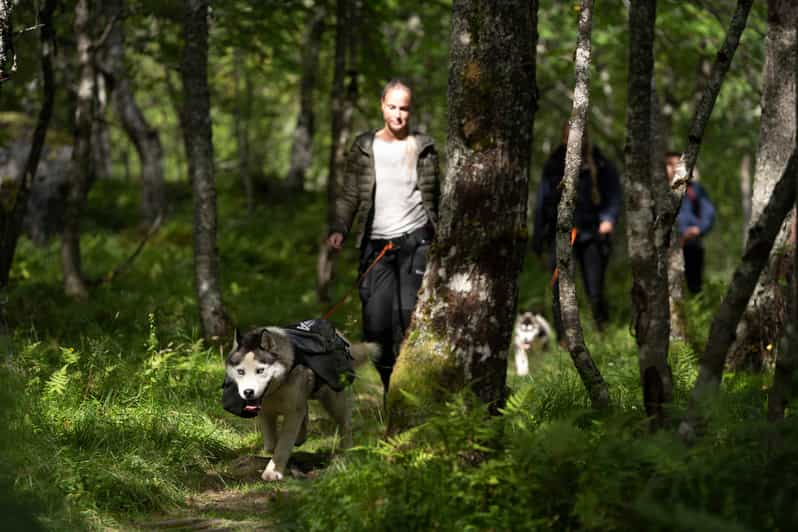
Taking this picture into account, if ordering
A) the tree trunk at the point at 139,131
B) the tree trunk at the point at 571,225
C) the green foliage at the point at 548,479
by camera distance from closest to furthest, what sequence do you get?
the green foliage at the point at 548,479 → the tree trunk at the point at 571,225 → the tree trunk at the point at 139,131

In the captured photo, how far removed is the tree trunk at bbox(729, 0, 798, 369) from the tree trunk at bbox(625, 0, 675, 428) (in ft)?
7.21

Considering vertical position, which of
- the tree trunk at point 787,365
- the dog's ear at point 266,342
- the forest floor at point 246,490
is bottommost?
the forest floor at point 246,490

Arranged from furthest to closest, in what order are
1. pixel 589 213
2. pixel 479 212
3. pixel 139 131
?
pixel 139 131
pixel 589 213
pixel 479 212

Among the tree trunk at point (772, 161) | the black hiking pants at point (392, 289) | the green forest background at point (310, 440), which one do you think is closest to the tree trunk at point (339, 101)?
the green forest background at point (310, 440)

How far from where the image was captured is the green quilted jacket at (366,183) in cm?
689

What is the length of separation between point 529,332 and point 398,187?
12.4 feet

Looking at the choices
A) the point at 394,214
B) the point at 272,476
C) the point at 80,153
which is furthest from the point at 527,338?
the point at 80,153

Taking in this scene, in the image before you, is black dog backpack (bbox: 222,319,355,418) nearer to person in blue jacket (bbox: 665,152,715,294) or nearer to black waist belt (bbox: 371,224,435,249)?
black waist belt (bbox: 371,224,435,249)

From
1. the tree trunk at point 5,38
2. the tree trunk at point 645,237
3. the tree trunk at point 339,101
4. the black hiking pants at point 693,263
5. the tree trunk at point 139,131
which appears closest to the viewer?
the tree trunk at point 645,237

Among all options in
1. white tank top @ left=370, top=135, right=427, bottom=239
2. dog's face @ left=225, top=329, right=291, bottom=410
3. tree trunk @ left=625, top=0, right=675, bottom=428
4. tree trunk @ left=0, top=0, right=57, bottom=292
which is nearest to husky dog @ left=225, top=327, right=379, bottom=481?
dog's face @ left=225, top=329, right=291, bottom=410

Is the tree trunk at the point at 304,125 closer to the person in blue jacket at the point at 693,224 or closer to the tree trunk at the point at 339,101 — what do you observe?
the tree trunk at the point at 339,101

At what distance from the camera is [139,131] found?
15836mm

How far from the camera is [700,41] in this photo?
15.6 meters

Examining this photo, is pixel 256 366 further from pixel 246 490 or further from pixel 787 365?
pixel 787 365
